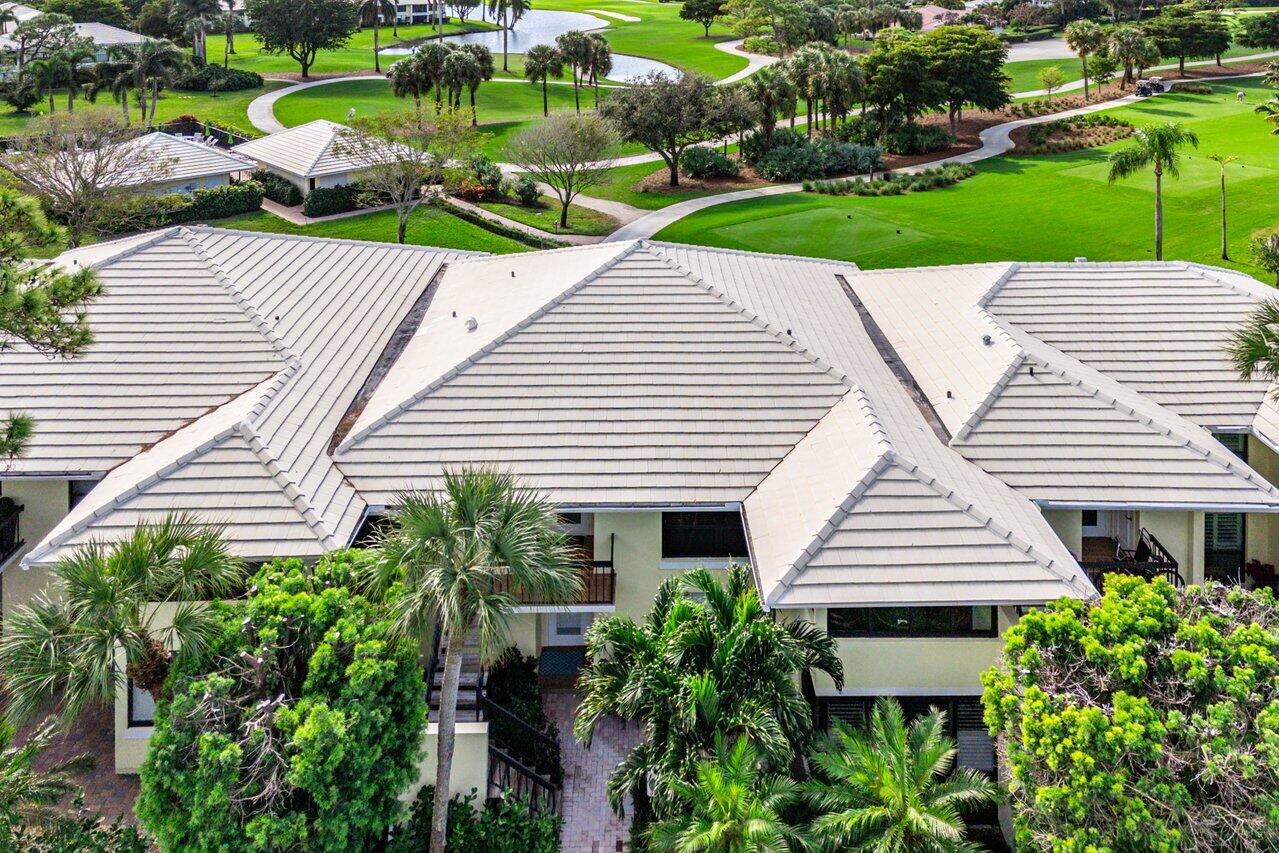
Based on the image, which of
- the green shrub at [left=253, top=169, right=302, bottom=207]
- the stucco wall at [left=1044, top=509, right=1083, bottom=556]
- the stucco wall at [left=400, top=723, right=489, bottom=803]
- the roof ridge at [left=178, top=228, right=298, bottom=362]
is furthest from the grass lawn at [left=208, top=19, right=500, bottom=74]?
the stucco wall at [left=400, top=723, right=489, bottom=803]

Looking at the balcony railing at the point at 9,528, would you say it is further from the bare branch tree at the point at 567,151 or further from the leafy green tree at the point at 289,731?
the bare branch tree at the point at 567,151

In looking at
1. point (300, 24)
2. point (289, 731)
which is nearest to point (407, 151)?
point (289, 731)

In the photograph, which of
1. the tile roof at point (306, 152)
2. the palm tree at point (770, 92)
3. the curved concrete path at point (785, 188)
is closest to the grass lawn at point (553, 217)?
the curved concrete path at point (785, 188)

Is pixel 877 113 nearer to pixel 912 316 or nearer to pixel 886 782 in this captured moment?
pixel 912 316

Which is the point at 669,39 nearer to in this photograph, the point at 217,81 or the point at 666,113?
the point at 217,81

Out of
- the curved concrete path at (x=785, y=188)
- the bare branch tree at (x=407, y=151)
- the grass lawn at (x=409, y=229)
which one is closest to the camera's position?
the bare branch tree at (x=407, y=151)

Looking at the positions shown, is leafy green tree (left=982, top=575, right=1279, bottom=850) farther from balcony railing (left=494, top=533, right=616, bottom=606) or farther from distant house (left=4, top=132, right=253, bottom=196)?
distant house (left=4, top=132, right=253, bottom=196)

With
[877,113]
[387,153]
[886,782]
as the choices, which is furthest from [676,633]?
[877,113]
